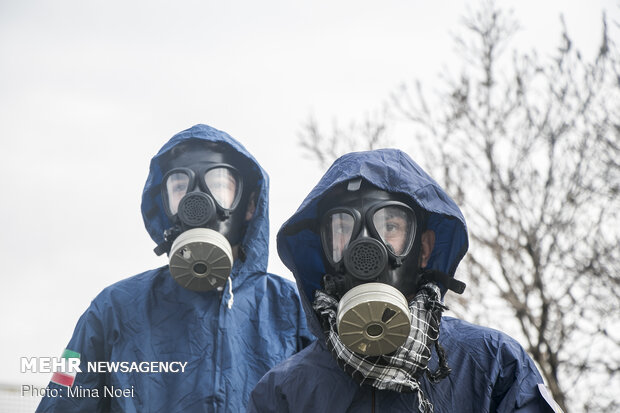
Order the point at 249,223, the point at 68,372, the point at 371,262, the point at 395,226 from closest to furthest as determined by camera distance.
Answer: the point at 371,262 → the point at 395,226 → the point at 68,372 → the point at 249,223

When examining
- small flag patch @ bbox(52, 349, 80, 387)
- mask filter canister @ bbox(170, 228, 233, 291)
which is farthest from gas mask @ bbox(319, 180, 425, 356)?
small flag patch @ bbox(52, 349, 80, 387)

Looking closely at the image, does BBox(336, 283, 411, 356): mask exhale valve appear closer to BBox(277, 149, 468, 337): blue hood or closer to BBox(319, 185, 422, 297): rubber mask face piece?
BBox(319, 185, 422, 297): rubber mask face piece

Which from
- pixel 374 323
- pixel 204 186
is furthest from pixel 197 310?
pixel 374 323

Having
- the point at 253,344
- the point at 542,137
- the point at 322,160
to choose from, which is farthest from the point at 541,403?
the point at 322,160

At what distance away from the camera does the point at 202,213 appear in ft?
13.2

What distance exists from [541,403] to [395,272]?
67 centimetres

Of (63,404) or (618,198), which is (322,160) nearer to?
(618,198)

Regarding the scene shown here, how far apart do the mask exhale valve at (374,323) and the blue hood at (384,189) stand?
324 millimetres

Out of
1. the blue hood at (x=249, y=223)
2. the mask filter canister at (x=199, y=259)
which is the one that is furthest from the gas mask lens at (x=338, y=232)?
the blue hood at (x=249, y=223)

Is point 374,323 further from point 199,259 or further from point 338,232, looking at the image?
point 199,259

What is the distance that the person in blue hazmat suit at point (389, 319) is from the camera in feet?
8.80

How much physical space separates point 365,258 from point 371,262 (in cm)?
3

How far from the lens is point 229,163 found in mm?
4316

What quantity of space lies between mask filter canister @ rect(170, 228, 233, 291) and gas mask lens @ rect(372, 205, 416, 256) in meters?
1.18
